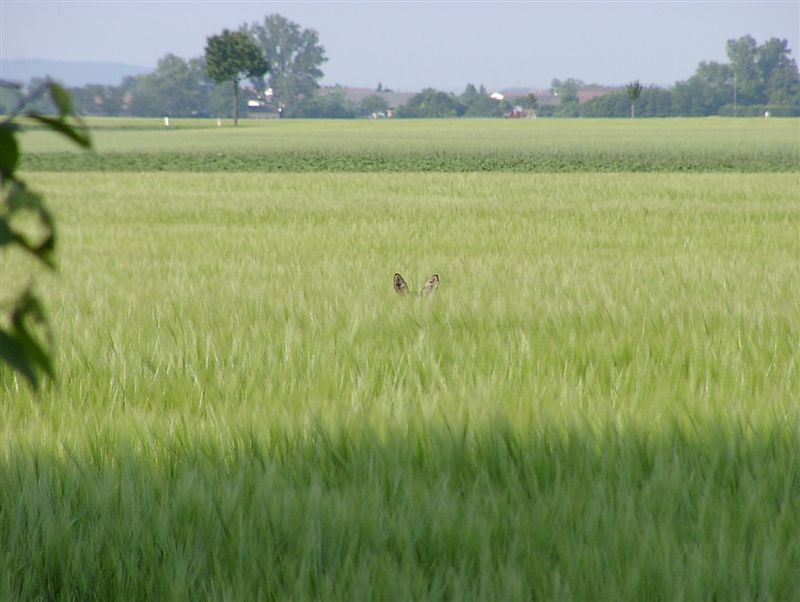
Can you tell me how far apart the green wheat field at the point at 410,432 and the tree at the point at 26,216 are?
3.64ft

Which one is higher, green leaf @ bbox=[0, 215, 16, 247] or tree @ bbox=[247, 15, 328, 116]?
tree @ bbox=[247, 15, 328, 116]

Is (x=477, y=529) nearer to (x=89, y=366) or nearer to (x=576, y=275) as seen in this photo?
(x=89, y=366)

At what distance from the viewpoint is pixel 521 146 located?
35.3 metres

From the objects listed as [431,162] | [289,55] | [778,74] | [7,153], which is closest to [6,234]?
[7,153]

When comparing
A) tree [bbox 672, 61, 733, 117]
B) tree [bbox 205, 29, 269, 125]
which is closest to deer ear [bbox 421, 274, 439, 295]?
tree [bbox 205, 29, 269, 125]

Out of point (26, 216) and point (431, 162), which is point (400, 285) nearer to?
point (26, 216)

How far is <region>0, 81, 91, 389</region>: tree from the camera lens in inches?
23.3

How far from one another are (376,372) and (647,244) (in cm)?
466

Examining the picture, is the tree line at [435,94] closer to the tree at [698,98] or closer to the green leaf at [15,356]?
the tree at [698,98]

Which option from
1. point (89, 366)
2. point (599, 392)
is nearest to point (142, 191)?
point (89, 366)

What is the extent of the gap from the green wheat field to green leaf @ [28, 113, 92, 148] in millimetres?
1147

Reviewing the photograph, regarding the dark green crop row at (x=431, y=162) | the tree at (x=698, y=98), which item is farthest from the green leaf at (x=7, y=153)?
the tree at (x=698, y=98)

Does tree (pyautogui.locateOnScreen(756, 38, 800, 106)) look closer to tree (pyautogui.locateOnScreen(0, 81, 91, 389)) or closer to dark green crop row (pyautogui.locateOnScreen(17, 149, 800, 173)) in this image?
dark green crop row (pyautogui.locateOnScreen(17, 149, 800, 173))

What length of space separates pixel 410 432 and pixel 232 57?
71148mm
